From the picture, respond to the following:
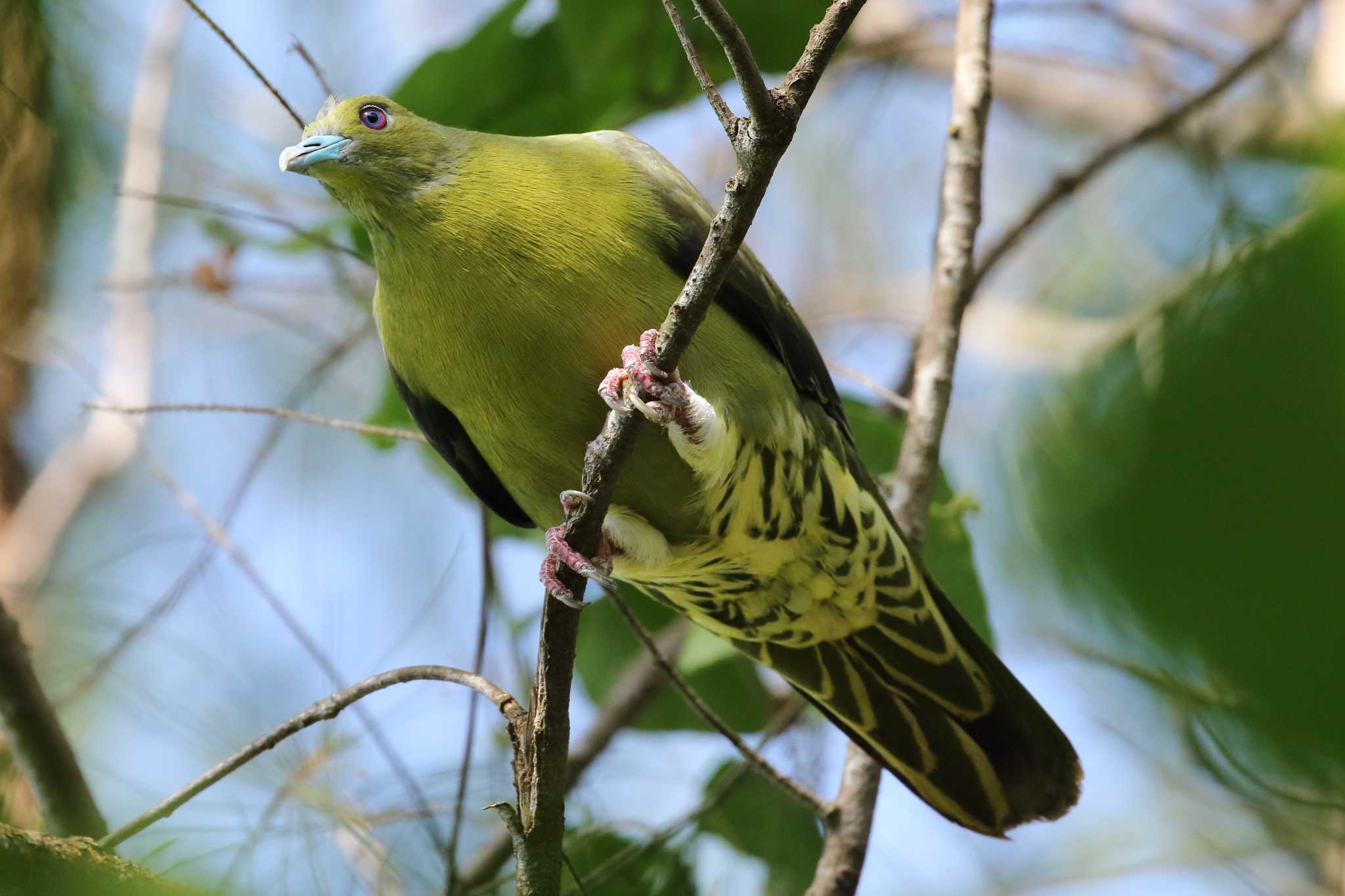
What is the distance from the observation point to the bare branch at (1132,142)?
3.69 m

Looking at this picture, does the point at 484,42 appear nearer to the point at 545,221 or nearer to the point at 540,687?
the point at 545,221

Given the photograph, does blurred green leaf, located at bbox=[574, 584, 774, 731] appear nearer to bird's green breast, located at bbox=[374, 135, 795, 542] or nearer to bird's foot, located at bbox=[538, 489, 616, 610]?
bird's green breast, located at bbox=[374, 135, 795, 542]

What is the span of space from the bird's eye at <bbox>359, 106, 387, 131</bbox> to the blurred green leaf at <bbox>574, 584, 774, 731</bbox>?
1.67 meters

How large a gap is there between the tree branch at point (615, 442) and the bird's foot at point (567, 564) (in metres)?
0.02

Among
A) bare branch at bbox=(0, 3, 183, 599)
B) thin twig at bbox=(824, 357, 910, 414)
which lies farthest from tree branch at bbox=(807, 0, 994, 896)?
bare branch at bbox=(0, 3, 183, 599)

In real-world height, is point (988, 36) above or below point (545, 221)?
above

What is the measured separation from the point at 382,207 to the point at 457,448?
0.65 m

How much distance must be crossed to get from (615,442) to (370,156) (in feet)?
3.81

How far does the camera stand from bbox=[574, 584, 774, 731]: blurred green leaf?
384 centimetres

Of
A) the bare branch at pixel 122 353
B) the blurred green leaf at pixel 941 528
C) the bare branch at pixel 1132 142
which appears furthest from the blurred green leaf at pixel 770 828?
the bare branch at pixel 122 353

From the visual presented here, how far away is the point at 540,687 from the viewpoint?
2.12 metres

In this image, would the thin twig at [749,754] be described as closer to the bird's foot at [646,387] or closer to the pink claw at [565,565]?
the pink claw at [565,565]

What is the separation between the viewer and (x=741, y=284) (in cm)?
287

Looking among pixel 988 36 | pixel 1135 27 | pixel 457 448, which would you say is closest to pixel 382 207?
pixel 457 448
